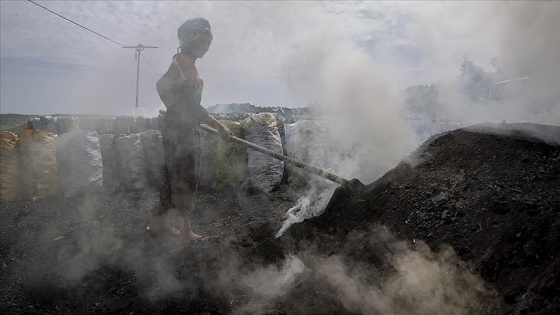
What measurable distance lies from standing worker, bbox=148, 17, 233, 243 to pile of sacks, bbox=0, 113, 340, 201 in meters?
2.51

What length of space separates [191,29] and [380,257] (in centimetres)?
276

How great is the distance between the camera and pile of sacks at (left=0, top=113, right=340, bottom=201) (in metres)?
5.68

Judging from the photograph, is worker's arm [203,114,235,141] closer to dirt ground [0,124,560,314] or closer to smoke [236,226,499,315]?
dirt ground [0,124,560,314]

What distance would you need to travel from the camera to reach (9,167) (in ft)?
18.5

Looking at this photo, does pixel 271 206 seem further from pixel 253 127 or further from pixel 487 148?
pixel 487 148

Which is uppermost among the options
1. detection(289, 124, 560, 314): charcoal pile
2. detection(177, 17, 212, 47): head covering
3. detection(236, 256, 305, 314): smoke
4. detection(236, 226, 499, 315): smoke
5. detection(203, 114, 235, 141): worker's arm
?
detection(177, 17, 212, 47): head covering

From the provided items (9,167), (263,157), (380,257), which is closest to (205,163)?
(263,157)

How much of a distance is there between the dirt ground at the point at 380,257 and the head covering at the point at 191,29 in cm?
196

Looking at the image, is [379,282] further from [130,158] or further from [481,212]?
[130,158]

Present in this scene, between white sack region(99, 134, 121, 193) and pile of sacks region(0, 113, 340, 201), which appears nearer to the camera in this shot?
pile of sacks region(0, 113, 340, 201)

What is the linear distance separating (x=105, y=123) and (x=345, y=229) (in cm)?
550

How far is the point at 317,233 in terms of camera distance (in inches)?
122

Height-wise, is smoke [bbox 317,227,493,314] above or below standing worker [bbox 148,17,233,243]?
below

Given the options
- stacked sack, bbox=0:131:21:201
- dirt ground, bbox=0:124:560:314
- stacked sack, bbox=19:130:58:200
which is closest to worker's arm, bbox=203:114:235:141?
dirt ground, bbox=0:124:560:314
